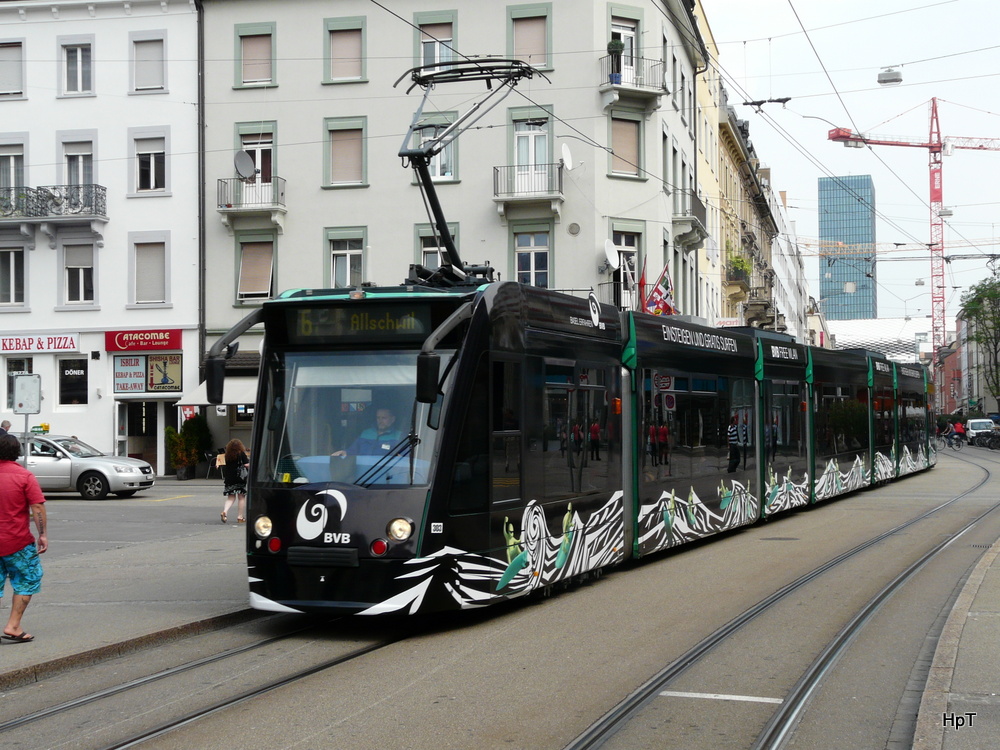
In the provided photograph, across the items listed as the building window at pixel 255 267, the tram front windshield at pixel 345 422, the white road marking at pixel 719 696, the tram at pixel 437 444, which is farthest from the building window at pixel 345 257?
the white road marking at pixel 719 696

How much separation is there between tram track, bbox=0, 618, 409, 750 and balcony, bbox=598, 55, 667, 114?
26548 mm

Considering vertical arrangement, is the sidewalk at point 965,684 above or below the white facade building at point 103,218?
below

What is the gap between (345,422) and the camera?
9.27 metres

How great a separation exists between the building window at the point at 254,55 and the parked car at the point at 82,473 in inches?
515

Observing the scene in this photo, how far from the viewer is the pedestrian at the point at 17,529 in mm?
8664

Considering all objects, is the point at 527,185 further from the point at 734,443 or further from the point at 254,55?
the point at 734,443

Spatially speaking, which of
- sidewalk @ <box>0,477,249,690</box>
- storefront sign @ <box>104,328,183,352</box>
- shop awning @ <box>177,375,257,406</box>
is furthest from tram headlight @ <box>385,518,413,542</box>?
storefront sign @ <box>104,328,183,352</box>

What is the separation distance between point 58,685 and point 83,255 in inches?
1207

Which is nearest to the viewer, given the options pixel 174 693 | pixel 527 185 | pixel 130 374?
pixel 174 693

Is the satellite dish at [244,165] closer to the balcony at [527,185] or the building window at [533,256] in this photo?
the balcony at [527,185]

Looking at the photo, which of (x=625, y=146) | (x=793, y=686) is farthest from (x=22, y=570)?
(x=625, y=146)

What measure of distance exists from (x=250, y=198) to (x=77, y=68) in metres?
7.05

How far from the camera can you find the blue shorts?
876 cm

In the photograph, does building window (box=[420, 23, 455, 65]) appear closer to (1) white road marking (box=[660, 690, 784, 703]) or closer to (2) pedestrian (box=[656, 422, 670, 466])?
(2) pedestrian (box=[656, 422, 670, 466])
